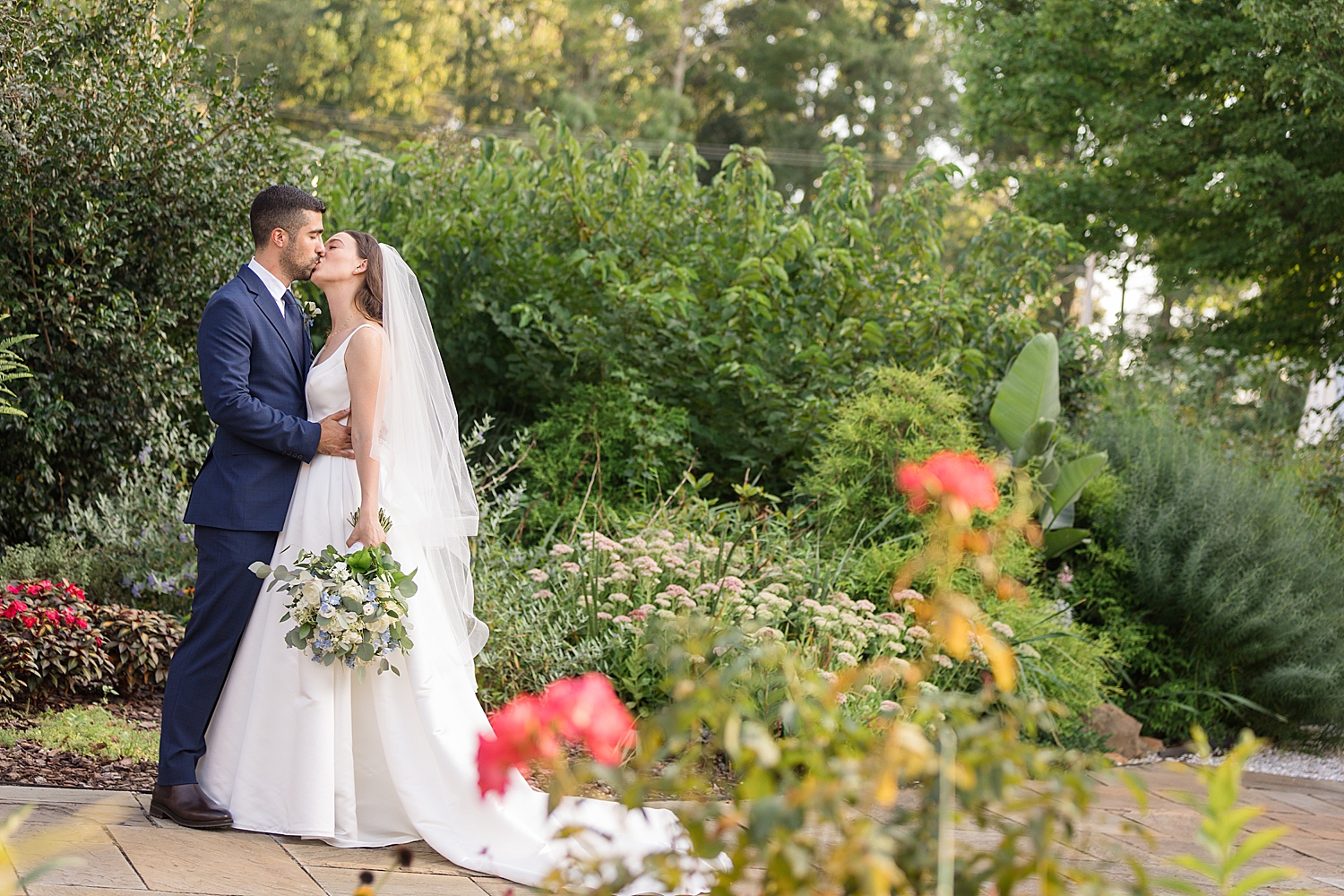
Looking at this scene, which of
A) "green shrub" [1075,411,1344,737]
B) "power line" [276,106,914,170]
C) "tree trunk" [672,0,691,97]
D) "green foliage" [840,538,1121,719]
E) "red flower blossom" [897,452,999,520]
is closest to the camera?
"red flower blossom" [897,452,999,520]

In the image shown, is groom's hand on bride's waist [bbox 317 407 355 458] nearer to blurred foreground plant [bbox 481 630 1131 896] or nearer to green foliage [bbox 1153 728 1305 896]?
blurred foreground plant [bbox 481 630 1131 896]

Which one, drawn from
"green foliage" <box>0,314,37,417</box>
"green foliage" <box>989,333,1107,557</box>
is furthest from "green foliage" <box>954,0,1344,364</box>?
"green foliage" <box>0,314,37,417</box>

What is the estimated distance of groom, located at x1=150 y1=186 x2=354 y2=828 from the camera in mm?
3439

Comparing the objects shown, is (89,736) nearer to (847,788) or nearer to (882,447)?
(847,788)

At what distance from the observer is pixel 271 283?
3.72 m

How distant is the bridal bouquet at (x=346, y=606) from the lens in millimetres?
3340

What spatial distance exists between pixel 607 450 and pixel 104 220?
3.20m

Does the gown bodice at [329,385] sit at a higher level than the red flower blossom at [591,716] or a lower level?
higher

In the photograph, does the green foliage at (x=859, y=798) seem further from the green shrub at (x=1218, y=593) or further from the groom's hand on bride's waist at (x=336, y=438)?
the green shrub at (x=1218, y=593)

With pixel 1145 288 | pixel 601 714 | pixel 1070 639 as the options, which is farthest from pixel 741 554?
pixel 1145 288

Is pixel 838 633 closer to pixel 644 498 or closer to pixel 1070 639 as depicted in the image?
pixel 1070 639

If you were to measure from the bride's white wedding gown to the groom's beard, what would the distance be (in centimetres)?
35

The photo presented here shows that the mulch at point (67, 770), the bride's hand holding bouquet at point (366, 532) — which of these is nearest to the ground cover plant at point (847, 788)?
the bride's hand holding bouquet at point (366, 532)

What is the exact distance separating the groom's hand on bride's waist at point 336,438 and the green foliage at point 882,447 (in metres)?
3.36
